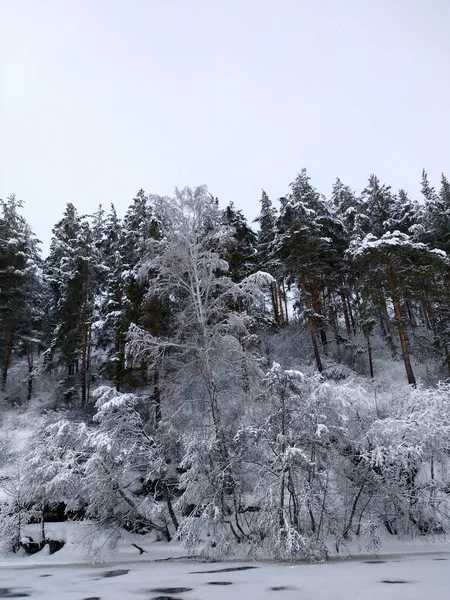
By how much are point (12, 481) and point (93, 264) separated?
1590 centimetres

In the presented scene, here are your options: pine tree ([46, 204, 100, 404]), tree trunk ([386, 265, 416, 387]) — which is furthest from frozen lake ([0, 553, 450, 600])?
pine tree ([46, 204, 100, 404])

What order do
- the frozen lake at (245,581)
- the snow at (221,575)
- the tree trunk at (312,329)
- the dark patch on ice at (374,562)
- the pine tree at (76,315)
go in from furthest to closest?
the pine tree at (76,315)
the tree trunk at (312,329)
the dark patch on ice at (374,562)
the snow at (221,575)
the frozen lake at (245,581)

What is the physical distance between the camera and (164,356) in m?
15.7

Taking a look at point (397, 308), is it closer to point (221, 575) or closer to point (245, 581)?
point (221, 575)

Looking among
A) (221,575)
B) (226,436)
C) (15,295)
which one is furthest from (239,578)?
(15,295)

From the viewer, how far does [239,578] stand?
32.1 ft

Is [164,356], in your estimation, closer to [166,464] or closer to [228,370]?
[228,370]

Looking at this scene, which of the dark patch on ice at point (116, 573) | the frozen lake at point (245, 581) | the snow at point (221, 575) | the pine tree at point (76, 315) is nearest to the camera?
the frozen lake at point (245, 581)

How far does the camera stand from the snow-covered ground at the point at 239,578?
7.67 m

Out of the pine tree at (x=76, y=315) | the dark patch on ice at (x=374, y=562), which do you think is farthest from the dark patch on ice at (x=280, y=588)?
the pine tree at (x=76, y=315)

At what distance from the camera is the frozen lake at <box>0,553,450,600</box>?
757cm

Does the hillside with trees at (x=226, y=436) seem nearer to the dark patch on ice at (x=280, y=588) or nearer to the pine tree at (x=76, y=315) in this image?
the dark patch on ice at (x=280, y=588)

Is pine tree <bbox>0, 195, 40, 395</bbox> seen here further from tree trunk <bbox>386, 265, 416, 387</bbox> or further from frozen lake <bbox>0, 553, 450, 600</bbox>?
tree trunk <bbox>386, 265, 416, 387</bbox>

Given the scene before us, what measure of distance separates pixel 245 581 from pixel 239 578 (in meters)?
0.56
